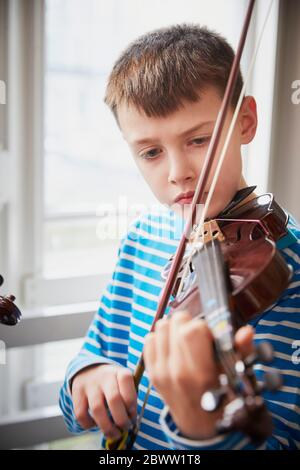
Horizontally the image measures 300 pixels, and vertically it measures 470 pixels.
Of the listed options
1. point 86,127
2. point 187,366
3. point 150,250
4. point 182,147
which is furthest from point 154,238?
point 86,127

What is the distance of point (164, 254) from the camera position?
2.59 feet

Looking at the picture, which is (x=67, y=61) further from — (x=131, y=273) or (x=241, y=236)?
(x=241, y=236)

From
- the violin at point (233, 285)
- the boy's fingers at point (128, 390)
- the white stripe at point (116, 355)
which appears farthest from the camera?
the white stripe at point (116, 355)

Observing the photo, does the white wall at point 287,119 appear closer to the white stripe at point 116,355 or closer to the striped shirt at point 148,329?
the striped shirt at point 148,329

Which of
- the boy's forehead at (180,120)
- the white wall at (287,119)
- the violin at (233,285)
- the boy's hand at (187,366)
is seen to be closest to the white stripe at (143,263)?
the violin at (233,285)

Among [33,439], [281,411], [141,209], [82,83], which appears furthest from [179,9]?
[33,439]

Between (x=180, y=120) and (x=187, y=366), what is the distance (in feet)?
1.14

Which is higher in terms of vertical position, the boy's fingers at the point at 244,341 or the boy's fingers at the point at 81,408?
the boy's fingers at the point at 244,341

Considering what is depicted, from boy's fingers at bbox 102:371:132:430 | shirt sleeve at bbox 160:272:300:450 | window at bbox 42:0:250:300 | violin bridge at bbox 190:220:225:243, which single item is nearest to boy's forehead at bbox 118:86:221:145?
violin bridge at bbox 190:220:225:243

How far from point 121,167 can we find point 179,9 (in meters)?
0.48

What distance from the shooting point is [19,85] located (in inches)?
45.4

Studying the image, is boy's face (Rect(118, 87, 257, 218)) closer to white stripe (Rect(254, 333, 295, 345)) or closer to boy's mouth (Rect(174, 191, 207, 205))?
boy's mouth (Rect(174, 191, 207, 205))

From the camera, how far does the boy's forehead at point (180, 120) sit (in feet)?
2.04

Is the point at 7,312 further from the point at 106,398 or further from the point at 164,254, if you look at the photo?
the point at 164,254
